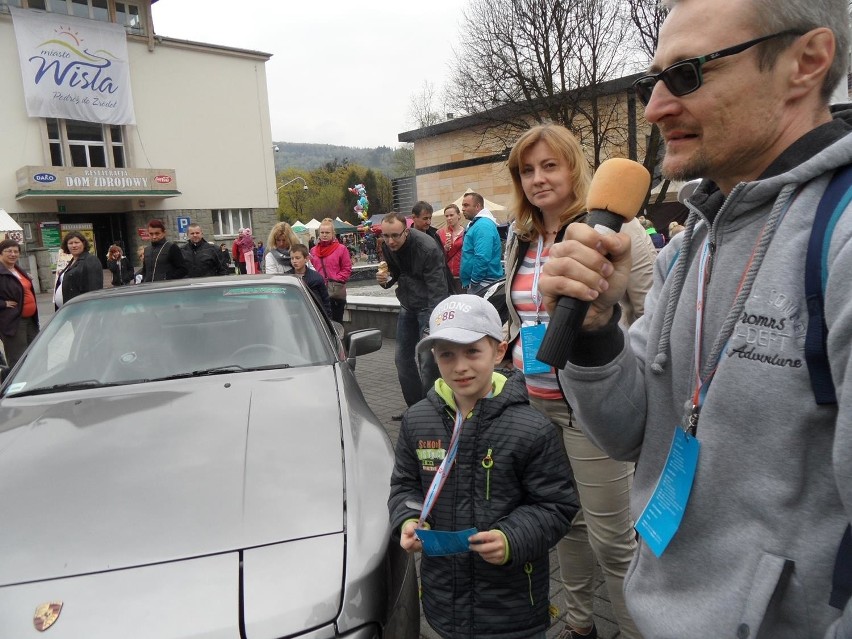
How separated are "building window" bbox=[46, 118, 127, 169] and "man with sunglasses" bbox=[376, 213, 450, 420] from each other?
2812 centimetres

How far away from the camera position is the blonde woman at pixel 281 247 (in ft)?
24.8

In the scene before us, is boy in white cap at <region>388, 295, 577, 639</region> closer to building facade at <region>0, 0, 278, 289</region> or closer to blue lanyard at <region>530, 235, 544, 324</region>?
blue lanyard at <region>530, 235, 544, 324</region>

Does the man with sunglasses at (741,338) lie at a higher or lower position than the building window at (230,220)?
lower

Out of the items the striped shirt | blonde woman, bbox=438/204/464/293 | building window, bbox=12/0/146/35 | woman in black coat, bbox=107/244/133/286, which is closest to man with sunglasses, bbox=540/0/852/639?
the striped shirt

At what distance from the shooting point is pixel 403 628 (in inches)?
74.1

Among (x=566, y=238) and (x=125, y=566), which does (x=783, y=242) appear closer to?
(x=566, y=238)

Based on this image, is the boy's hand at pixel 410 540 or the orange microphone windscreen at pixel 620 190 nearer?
the orange microphone windscreen at pixel 620 190

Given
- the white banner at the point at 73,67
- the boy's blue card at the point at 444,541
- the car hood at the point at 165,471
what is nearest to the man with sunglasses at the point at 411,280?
the car hood at the point at 165,471

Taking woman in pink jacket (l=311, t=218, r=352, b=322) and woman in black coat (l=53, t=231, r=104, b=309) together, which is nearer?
woman in black coat (l=53, t=231, r=104, b=309)

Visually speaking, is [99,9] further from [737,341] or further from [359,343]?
[737,341]

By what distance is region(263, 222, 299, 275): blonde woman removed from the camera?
7.55 m

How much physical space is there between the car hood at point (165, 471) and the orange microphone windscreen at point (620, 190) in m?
1.33

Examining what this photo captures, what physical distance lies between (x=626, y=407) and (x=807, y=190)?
499mm

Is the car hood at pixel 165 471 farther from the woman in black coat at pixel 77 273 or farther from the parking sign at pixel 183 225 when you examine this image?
the parking sign at pixel 183 225
